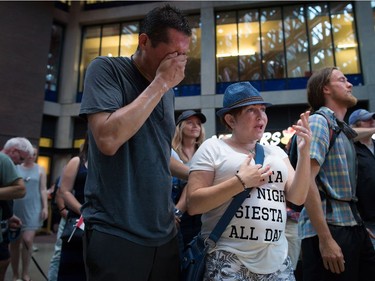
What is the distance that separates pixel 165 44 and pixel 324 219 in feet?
5.64

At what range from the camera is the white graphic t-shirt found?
76.9 inches

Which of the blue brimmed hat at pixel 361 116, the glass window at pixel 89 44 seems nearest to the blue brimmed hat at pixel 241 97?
the blue brimmed hat at pixel 361 116

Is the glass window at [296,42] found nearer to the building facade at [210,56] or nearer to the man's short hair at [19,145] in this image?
the building facade at [210,56]

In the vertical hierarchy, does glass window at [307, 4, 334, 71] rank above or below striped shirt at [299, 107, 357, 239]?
above

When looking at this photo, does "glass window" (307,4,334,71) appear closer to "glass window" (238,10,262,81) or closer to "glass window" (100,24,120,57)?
"glass window" (238,10,262,81)

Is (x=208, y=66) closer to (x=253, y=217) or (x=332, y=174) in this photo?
(x=332, y=174)

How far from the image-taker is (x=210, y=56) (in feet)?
55.5

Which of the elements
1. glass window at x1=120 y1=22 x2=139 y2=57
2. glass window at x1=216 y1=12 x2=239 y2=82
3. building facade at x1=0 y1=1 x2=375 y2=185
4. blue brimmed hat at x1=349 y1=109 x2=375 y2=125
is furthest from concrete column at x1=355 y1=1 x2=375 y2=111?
blue brimmed hat at x1=349 y1=109 x2=375 y2=125

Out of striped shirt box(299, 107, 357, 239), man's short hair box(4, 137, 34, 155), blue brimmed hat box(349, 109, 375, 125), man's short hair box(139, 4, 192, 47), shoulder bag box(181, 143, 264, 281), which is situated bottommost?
shoulder bag box(181, 143, 264, 281)

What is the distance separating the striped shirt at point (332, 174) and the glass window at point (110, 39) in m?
17.6

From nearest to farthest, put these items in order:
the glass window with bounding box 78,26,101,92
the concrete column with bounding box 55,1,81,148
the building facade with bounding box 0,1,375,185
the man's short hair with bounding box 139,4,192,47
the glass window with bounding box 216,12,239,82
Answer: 1. the man's short hair with bounding box 139,4,192,47
2. the building facade with bounding box 0,1,375,185
3. the glass window with bounding box 216,12,239,82
4. the concrete column with bounding box 55,1,81,148
5. the glass window with bounding box 78,26,101,92

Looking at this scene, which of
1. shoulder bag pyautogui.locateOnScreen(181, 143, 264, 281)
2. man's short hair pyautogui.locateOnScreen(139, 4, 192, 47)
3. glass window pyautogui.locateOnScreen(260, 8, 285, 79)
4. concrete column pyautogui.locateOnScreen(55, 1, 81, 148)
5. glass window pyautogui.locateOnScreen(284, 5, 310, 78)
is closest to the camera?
man's short hair pyautogui.locateOnScreen(139, 4, 192, 47)

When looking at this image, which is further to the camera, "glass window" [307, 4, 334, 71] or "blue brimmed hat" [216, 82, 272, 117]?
"glass window" [307, 4, 334, 71]

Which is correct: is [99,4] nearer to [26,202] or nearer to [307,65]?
[307,65]
